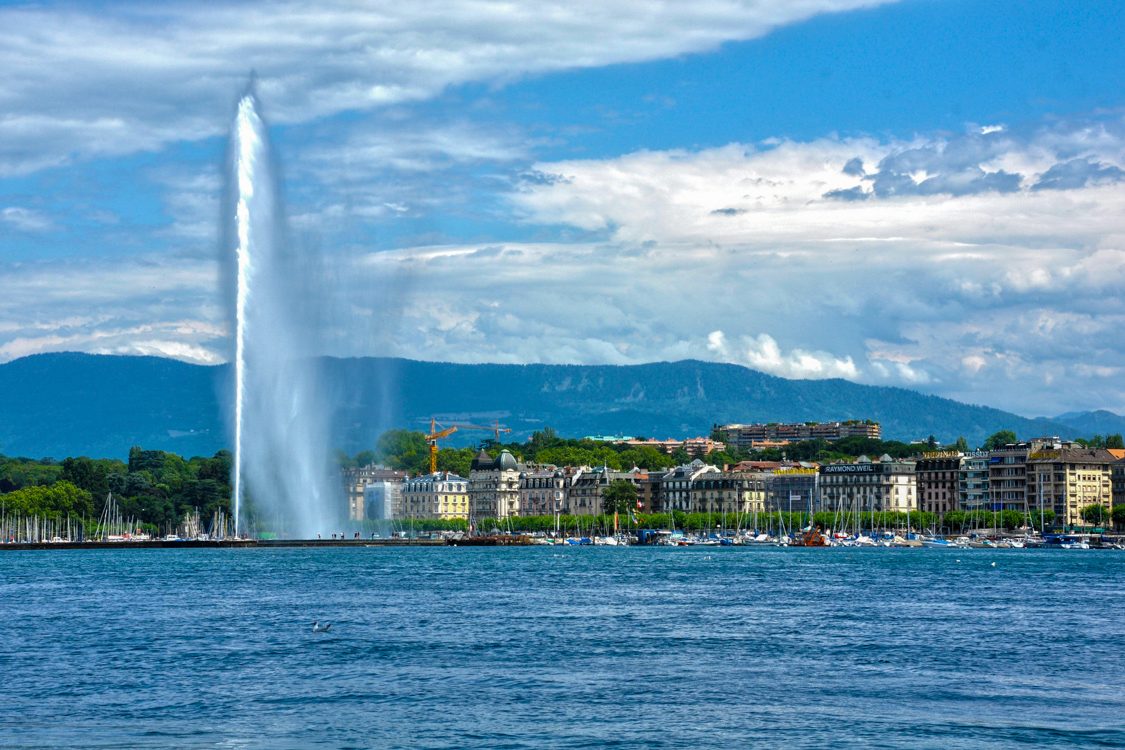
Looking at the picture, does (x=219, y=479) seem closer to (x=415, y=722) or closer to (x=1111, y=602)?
(x=1111, y=602)

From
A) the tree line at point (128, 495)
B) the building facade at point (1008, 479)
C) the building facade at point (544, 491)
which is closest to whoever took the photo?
the tree line at point (128, 495)

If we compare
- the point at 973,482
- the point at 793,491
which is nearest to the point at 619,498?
the point at 793,491

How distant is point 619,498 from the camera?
17700 cm

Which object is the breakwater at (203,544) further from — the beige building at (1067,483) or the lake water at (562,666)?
the beige building at (1067,483)

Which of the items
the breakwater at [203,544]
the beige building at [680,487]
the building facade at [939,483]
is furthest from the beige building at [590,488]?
the breakwater at [203,544]

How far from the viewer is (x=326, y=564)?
3501 inches

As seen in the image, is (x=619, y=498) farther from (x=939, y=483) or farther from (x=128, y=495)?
(x=128, y=495)

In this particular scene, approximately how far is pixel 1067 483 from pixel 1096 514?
16.5ft

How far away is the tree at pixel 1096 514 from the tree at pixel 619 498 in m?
47.7

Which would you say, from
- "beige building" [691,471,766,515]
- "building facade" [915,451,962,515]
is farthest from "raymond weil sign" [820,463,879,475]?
"beige building" [691,471,766,515]

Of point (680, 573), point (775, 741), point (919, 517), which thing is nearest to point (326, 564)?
point (680, 573)

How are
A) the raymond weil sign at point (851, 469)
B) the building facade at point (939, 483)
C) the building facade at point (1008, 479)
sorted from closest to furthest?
the building facade at point (1008, 479)
the building facade at point (939, 483)
the raymond weil sign at point (851, 469)

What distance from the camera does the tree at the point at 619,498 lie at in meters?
177

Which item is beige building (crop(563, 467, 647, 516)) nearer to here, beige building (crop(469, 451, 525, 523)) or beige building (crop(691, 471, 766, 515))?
beige building (crop(691, 471, 766, 515))
